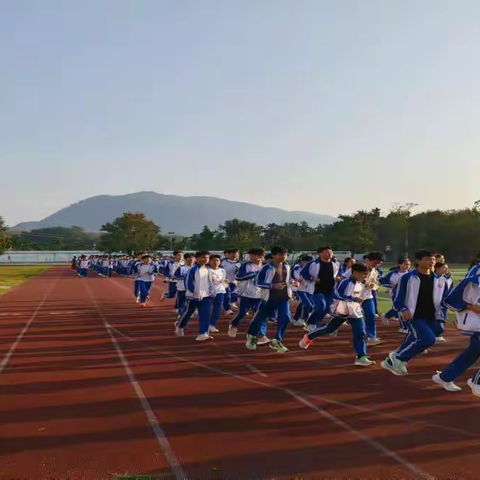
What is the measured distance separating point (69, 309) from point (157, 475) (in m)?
13.9

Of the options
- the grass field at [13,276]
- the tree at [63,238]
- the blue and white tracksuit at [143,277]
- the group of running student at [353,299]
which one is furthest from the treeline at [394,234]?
the tree at [63,238]

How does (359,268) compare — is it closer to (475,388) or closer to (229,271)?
(475,388)

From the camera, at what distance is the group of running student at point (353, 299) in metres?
6.68

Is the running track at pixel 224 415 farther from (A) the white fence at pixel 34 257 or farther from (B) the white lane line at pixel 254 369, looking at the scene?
(A) the white fence at pixel 34 257

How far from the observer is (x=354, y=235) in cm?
6569

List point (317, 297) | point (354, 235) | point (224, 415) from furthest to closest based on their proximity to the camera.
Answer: point (354, 235)
point (317, 297)
point (224, 415)

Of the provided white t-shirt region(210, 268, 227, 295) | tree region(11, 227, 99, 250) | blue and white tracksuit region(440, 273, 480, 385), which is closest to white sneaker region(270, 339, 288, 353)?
white t-shirt region(210, 268, 227, 295)

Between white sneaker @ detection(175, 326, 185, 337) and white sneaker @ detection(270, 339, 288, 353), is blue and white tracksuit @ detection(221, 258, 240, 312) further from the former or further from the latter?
white sneaker @ detection(270, 339, 288, 353)

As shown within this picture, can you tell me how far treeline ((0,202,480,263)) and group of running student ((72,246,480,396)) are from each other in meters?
40.5

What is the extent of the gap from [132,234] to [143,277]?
6133cm

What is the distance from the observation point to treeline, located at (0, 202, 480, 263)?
59.1 m

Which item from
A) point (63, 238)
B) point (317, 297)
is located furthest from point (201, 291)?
point (63, 238)

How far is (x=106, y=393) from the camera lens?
6.72m

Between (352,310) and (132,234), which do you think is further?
(132,234)
